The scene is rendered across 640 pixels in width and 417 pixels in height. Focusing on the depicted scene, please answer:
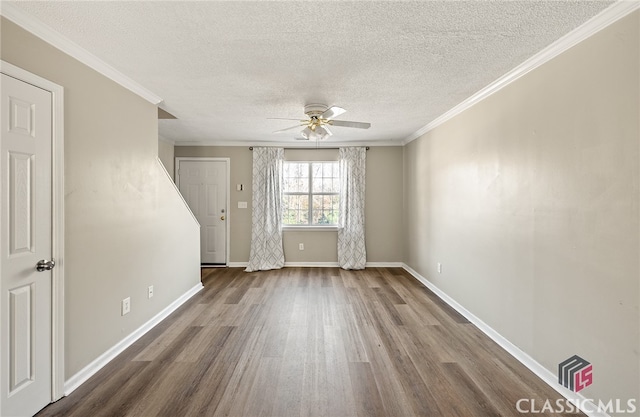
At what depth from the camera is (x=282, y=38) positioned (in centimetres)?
187

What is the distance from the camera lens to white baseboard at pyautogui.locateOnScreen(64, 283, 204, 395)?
6.51 feet

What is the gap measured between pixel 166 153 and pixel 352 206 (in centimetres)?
351

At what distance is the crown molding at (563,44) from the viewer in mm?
1551

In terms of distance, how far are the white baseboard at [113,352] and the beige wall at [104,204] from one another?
0.13 ft

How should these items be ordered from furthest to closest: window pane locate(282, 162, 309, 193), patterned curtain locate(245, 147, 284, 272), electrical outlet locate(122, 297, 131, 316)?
window pane locate(282, 162, 309, 193)
patterned curtain locate(245, 147, 284, 272)
electrical outlet locate(122, 297, 131, 316)

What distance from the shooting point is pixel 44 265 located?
176cm

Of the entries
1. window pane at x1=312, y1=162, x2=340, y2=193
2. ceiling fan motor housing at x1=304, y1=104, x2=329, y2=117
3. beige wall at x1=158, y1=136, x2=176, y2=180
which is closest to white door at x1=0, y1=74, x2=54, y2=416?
ceiling fan motor housing at x1=304, y1=104, x2=329, y2=117

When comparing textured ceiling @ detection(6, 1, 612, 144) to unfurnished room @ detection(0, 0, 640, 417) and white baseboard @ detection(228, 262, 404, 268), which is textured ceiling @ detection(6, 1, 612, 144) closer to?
unfurnished room @ detection(0, 0, 640, 417)

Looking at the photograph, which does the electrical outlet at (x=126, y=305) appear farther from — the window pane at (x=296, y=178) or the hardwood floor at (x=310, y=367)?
the window pane at (x=296, y=178)

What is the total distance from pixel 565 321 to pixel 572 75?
161 centimetres

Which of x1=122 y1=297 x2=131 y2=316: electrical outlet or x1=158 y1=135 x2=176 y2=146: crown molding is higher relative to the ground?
x1=158 y1=135 x2=176 y2=146: crown molding

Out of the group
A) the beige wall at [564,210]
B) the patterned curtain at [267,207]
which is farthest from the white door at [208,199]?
the beige wall at [564,210]

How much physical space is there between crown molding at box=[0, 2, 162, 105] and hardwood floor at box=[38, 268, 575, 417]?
229 centimetres

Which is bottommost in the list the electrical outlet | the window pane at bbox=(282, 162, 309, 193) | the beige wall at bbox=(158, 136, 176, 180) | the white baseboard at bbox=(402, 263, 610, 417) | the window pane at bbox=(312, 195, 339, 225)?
the white baseboard at bbox=(402, 263, 610, 417)
